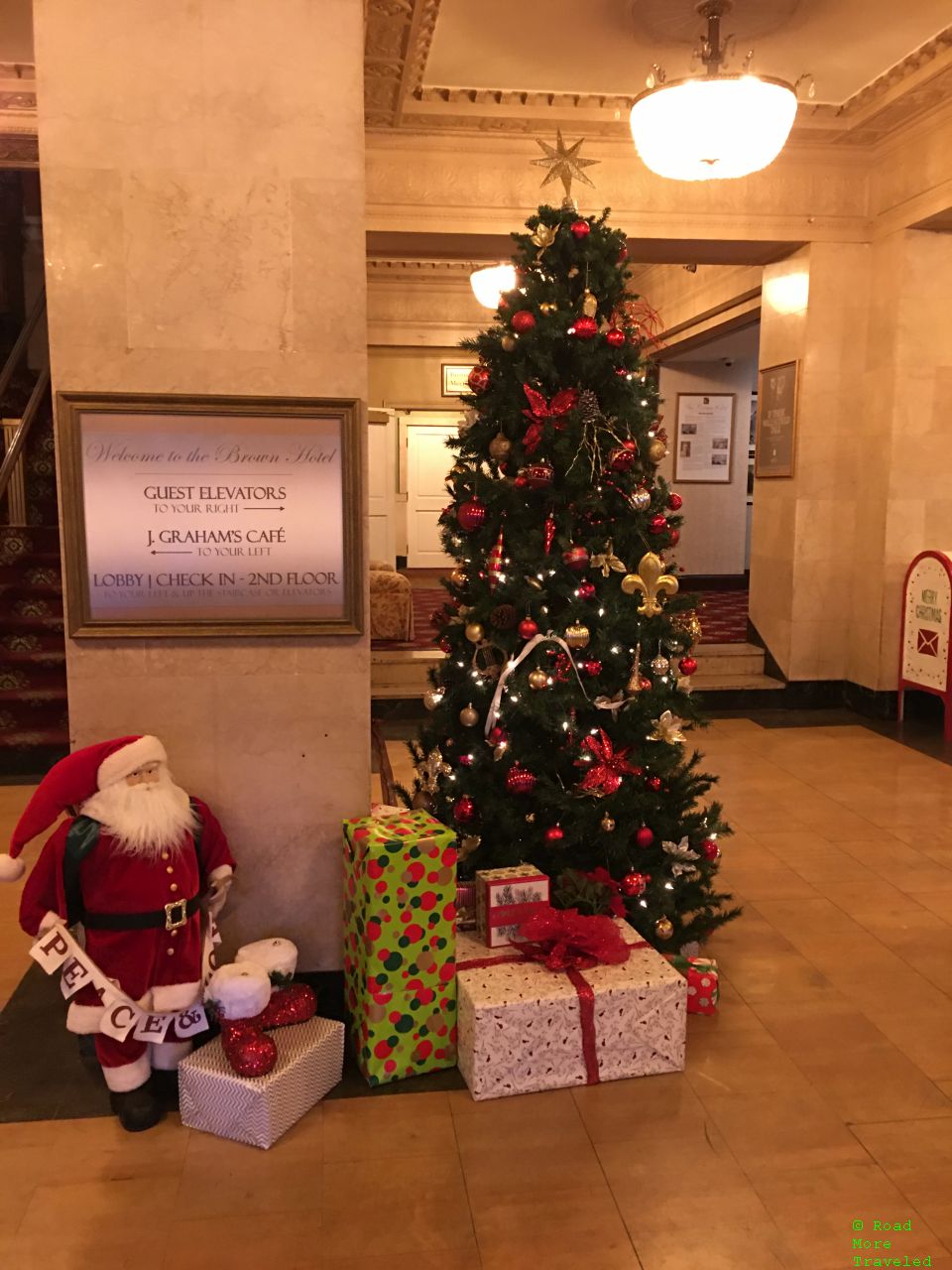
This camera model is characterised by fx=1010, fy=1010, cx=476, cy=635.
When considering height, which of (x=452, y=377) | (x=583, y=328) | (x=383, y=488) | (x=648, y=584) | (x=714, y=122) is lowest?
(x=648, y=584)

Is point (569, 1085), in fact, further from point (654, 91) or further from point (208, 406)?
point (654, 91)

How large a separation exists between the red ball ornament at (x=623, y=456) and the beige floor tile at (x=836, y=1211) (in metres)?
1.85

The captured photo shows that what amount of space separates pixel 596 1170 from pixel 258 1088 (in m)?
0.76

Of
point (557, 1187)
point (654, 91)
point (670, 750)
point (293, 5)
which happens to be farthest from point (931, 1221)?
point (654, 91)

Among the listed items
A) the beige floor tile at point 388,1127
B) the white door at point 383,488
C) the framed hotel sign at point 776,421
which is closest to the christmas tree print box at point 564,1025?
the beige floor tile at point 388,1127

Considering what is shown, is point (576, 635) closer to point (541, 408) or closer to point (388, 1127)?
point (541, 408)

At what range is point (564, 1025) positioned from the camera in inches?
97.9

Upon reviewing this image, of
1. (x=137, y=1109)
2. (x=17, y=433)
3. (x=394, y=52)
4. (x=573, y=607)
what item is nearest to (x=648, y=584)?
(x=573, y=607)

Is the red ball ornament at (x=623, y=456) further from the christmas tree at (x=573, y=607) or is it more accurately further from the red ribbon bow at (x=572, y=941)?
the red ribbon bow at (x=572, y=941)

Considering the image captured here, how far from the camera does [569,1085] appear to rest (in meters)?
2.52

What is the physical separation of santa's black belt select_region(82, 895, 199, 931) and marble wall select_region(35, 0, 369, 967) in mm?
384

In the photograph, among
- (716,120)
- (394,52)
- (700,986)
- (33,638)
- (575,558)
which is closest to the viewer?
(700,986)

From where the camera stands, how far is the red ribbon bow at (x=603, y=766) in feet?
9.68

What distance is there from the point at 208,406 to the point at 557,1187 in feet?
6.52
